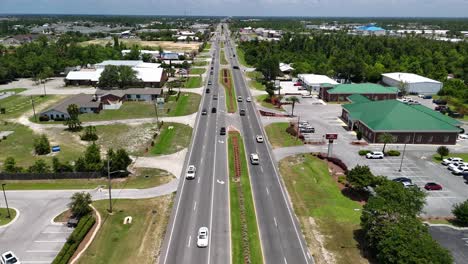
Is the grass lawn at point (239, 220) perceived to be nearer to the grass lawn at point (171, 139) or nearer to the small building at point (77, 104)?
the grass lawn at point (171, 139)

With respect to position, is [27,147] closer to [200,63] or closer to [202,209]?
[202,209]

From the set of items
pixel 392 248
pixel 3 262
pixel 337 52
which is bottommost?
pixel 3 262

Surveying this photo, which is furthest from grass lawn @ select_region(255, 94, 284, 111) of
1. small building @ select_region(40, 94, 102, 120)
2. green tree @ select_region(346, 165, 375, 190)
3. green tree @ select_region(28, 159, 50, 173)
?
green tree @ select_region(28, 159, 50, 173)

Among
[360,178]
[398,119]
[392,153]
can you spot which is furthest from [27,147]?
[398,119]

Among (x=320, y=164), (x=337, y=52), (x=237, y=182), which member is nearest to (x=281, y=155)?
(x=320, y=164)

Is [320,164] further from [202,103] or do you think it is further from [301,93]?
[301,93]

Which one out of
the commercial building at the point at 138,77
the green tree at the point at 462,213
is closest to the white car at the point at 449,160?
the green tree at the point at 462,213
